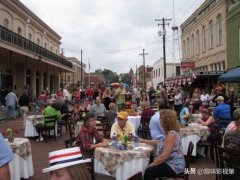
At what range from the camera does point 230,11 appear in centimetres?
2322

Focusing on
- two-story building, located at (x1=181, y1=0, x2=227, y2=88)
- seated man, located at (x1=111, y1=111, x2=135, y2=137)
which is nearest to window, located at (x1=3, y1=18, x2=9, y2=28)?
two-story building, located at (x1=181, y1=0, x2=227, y2=88)

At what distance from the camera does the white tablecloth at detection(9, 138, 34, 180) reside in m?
6.64

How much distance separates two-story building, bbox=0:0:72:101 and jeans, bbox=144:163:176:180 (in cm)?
1448

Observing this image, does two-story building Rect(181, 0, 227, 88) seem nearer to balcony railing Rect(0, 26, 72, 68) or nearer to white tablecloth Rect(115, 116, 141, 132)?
balcony railing Rect(0, 26, 72, 68)

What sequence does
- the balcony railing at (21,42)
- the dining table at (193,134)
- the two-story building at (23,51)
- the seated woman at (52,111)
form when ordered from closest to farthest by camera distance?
1. the dining table at (193,134)
2. the seated woman at (52,111)
3. the balcony railing at (21,42)
4. the two-story building at (23,51)

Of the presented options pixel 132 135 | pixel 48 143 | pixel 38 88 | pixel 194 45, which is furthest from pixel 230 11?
pixel 38 88

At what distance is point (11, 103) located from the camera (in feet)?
60.4

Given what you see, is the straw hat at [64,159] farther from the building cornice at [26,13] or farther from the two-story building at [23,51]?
the building cornice at [26,13]

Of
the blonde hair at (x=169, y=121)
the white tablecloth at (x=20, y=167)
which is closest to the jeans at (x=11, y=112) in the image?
the white tablecloth at (x=20, y=167)

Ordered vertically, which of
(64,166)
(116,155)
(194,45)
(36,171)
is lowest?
(36,171)

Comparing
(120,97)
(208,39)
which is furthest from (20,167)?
(208,39)

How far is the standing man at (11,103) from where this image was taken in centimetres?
1828

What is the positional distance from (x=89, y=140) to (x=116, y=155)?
895 millimetres

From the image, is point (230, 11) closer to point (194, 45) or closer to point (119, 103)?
point (119, 103)
